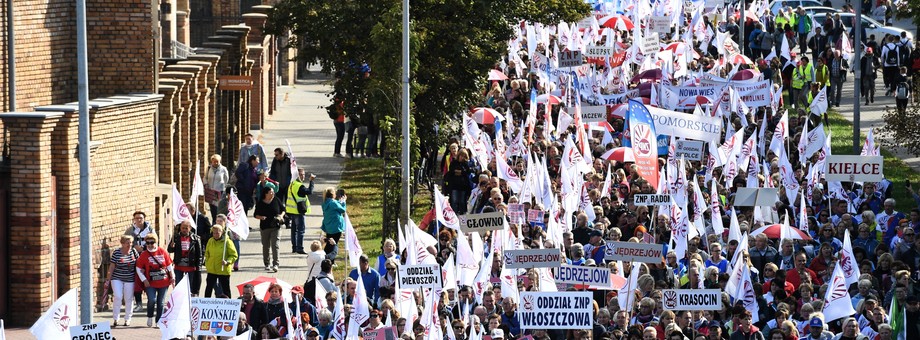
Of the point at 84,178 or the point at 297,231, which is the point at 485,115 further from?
the point at 84,178

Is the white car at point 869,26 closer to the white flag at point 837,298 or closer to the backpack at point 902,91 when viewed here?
the backpack at point 902,91

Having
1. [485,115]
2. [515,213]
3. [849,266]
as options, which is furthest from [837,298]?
[485,115]

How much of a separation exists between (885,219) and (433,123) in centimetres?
1151

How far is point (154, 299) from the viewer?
25.0 metres

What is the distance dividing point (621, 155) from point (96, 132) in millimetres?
8199

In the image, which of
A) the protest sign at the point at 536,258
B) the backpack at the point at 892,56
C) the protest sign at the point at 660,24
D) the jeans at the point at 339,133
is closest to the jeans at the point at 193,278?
the protest sign at the point at 536,258

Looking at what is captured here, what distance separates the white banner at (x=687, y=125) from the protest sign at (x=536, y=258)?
8824 millimetres

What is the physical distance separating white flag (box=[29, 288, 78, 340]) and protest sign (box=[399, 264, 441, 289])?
437 cm

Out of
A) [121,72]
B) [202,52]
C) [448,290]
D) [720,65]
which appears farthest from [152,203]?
[720,65]

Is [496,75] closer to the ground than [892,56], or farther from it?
closer to the ground

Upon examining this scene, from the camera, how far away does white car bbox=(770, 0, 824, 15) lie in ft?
185

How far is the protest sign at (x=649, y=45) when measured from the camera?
133 ft

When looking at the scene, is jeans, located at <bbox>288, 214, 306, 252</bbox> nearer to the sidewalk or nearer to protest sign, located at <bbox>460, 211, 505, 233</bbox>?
the sidewalk

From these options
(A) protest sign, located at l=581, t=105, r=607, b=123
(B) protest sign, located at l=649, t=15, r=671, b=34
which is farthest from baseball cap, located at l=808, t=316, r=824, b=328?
(B) protest sign, located at l=649, t=15, r=671, b=34
